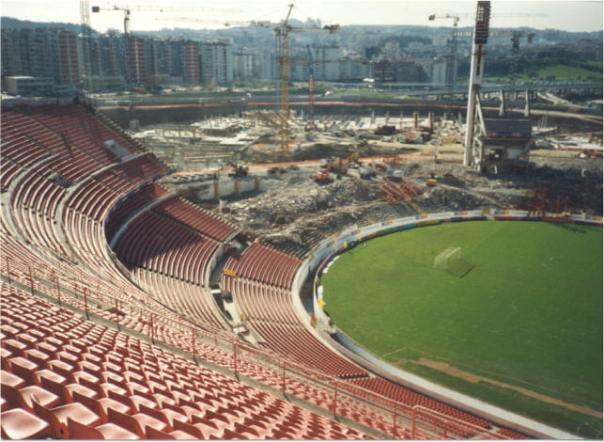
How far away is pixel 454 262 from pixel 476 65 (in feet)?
93.1

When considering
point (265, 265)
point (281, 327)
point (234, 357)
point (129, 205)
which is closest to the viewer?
point (234, 357)

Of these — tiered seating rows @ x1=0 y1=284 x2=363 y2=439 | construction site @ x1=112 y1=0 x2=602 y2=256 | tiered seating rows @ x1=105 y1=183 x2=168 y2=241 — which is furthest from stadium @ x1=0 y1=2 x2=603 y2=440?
construction site @ x1=112 y1=0 x2=602 y2=256

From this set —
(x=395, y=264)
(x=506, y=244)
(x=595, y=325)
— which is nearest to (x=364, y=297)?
(x=395, y=264)

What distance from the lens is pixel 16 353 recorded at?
8.96 m

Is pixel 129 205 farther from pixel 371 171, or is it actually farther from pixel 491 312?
pixel 371 171

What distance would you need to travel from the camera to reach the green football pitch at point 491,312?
818 inches

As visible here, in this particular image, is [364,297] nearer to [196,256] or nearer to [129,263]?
[196,256]

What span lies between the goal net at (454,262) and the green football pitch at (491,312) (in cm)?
19

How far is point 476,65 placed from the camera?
177ft

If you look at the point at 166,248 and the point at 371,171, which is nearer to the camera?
the point at 166,248

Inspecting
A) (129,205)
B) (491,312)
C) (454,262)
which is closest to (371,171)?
(454,262)

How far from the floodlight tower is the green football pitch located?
16.8m

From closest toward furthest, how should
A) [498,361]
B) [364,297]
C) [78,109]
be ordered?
[498,361]
[364,297]
[78,109]

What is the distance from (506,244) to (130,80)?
98125 millimetres
